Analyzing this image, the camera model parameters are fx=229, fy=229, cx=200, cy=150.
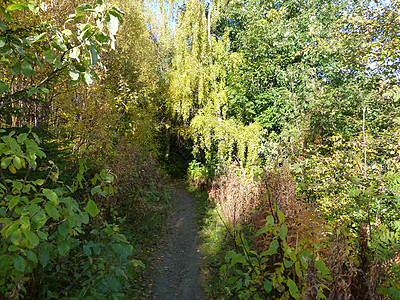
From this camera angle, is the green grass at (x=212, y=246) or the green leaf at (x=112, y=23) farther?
the green grass at (x=212, y=246)

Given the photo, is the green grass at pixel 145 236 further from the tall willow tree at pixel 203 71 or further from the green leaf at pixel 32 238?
the tall willow tree at pixel 203 71

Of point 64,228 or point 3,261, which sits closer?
point 3,261

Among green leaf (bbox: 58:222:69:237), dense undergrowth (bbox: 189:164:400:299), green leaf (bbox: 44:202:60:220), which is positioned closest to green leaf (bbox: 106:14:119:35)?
green leaf (bbox: 44:202:60:220)

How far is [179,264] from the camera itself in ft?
15.8

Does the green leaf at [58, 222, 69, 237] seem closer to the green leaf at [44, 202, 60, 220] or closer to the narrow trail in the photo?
the green leaf at [44, 202, 60, 220]

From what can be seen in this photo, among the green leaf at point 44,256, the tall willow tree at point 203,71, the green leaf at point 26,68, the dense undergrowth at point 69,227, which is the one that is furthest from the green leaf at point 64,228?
the tall willow tree at point 203,71

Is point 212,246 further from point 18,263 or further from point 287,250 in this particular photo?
point 18,263

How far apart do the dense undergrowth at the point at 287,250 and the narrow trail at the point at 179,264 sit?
245 millimetres

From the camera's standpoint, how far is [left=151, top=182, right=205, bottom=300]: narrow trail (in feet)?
12.7

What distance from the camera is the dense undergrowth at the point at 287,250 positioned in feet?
6.27

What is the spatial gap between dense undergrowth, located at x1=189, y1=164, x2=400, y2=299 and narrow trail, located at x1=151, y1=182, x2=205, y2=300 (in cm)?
24

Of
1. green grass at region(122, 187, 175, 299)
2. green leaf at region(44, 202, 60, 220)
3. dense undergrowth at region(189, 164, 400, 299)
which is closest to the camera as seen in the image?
green leaf at region(44, 202, 60, 220)

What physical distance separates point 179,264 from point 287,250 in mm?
3628

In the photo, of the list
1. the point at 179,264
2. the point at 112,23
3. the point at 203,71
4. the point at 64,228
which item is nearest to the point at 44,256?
the point at 64,228
